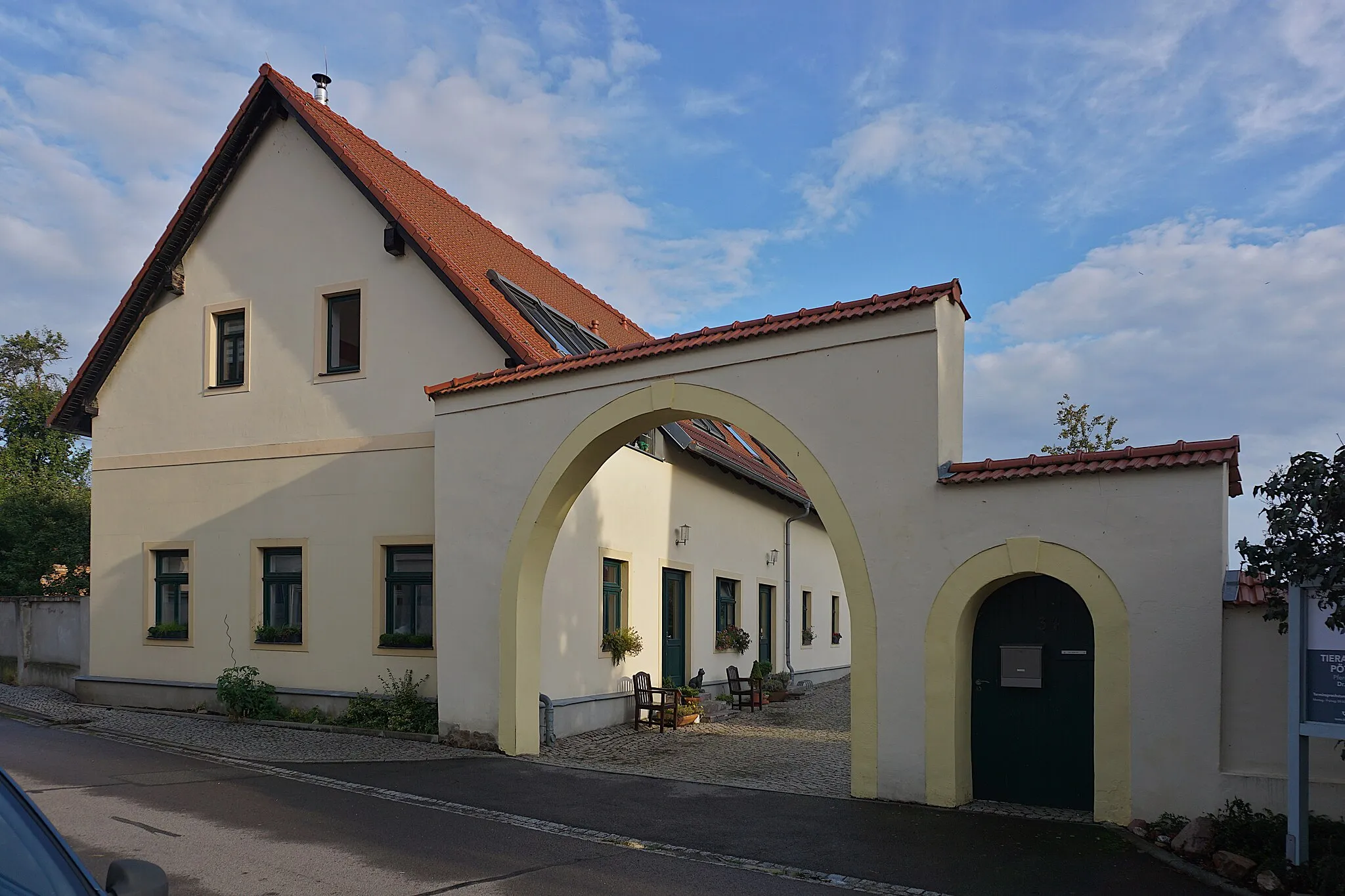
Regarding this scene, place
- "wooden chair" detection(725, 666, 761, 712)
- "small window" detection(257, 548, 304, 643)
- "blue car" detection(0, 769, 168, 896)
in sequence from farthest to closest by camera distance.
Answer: "wooden chair" detection(725, 666, 761, 712)
"small window" detection(257, 548, 304, 643)
"blue car" detection(0, 769, 168, 896)

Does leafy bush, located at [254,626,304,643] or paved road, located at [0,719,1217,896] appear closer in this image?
paved road, located at [0,719,1217,896]


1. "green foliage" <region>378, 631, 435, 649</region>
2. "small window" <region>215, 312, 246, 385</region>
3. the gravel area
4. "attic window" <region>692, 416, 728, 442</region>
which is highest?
"small window" <region>215, 312, 246, 385</region>

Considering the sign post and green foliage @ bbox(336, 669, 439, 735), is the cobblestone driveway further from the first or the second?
the sign post

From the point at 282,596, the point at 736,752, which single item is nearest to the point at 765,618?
the point at 736,752

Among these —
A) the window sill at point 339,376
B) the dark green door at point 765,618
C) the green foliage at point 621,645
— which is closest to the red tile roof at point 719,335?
the window sill at point 339,376

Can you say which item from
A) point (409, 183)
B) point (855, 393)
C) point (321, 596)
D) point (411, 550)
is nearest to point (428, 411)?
point (411, 550)

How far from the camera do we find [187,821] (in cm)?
867

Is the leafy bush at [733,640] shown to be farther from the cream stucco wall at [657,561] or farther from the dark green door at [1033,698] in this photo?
the dark green door at [1033,698]

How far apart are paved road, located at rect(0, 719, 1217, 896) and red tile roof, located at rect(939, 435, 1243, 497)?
9.27 feet

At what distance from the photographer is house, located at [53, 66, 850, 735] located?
14.7 metres

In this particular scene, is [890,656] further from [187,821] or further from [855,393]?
[187,821]

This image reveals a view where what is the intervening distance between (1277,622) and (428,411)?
10379 mm

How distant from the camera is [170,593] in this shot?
55.0 ft

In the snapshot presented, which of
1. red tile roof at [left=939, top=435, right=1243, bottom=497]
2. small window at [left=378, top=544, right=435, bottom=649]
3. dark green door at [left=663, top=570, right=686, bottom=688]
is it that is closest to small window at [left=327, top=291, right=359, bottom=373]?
small window at [left=378, top=544, right=435, bottom=649]
